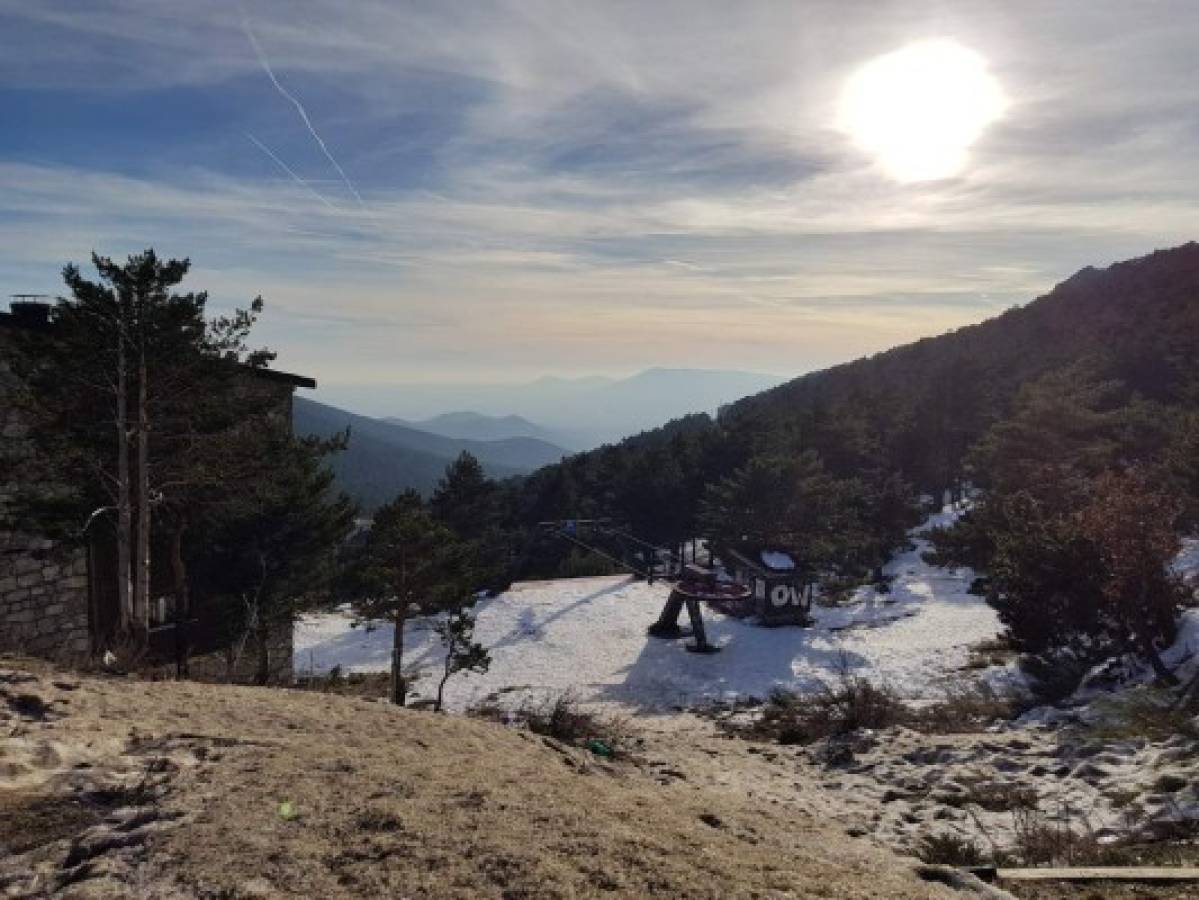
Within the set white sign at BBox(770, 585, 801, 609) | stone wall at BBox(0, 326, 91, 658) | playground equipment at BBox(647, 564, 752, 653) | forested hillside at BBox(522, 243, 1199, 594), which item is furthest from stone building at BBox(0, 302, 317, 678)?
forested hillside at BBox(522, 243, 1199, 594)

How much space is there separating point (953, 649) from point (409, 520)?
17.7 meters

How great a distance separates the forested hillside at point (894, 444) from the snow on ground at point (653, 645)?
12.5ft

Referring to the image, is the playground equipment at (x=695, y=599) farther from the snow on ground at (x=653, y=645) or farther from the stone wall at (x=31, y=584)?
the stone wall at (x=31, y=584)

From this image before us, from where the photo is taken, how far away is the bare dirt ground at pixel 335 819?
16.9 feet

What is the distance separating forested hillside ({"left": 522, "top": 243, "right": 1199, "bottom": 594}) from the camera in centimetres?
3497

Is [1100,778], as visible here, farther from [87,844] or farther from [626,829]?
[87,844]

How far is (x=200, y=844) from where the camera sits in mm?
5438

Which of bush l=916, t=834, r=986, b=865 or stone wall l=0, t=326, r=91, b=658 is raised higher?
stone wall l=0, t=326, r=91, b=658

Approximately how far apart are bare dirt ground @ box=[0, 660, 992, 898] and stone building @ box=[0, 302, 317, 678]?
6840 mm

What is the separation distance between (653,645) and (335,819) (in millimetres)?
24620

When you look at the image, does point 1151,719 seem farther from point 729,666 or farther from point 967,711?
point 729,666

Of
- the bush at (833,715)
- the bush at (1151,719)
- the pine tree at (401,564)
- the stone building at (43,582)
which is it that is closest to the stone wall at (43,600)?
the stone building at (43,582)

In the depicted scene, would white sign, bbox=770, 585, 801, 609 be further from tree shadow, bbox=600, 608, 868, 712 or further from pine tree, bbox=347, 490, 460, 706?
pine tree, bbox=347, 490, 460, 706

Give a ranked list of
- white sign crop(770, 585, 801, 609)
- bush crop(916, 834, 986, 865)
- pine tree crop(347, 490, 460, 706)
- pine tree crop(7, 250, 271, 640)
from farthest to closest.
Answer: white sign crop(770, 585, 801, 609)
pine tree crop(347, 490, 460, 706)
pine tree crop(7, 250, 271, 640)
bush crop(916, 834, 986, 865)
